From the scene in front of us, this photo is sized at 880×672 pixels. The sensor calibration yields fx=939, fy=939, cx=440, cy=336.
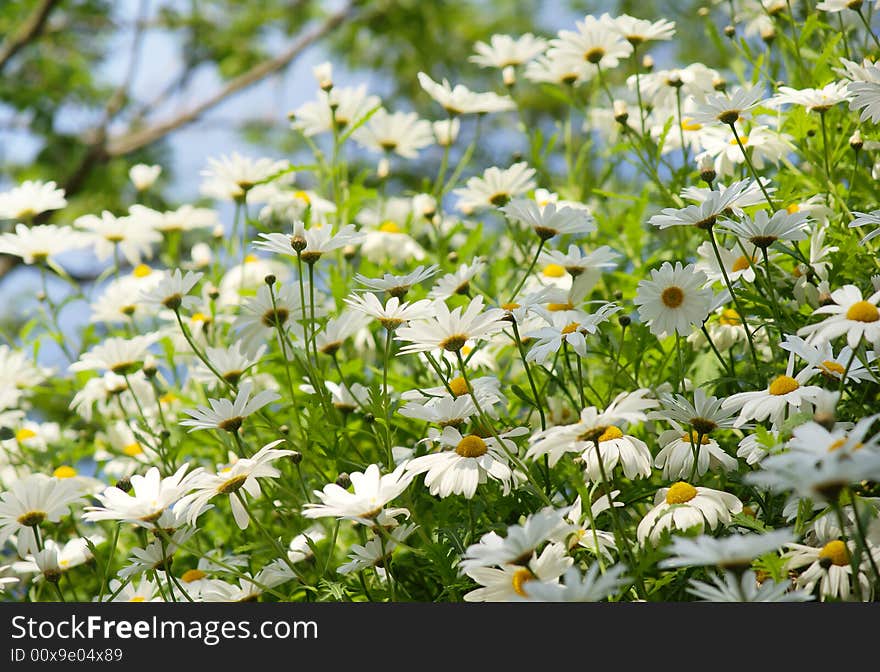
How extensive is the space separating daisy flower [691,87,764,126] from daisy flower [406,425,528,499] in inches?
17.8

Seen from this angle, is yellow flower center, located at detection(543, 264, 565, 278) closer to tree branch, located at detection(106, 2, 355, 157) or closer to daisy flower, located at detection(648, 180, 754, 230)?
daisy flower, located at detection(648, 180, 754, 230)

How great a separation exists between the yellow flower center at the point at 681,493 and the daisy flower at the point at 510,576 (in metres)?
0.14

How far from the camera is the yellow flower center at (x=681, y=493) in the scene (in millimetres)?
876

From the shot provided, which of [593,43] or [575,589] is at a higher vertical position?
[593,43]

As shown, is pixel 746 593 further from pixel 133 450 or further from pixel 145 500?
pixel 133 450

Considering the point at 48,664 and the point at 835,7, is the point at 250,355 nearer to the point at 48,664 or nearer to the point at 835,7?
the point at 48,664

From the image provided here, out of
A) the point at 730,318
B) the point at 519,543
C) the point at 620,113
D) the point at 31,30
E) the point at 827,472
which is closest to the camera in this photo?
the point at 827,472

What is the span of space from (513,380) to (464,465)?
1.52 ft

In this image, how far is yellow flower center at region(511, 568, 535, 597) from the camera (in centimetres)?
79

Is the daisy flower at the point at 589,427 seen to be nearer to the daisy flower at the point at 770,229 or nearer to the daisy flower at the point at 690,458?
the daisy flower at the point at 690,458

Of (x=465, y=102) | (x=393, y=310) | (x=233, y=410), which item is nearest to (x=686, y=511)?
(x=393, y=310)

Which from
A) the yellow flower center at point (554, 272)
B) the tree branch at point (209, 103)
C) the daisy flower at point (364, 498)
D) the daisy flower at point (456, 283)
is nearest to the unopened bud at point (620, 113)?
the yellow flower center at point (554, 272)

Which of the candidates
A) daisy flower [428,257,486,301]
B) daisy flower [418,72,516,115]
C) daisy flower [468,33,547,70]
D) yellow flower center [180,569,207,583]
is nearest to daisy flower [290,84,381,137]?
daisy flower [418,72,516,115]

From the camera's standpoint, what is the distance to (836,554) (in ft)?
2.57
